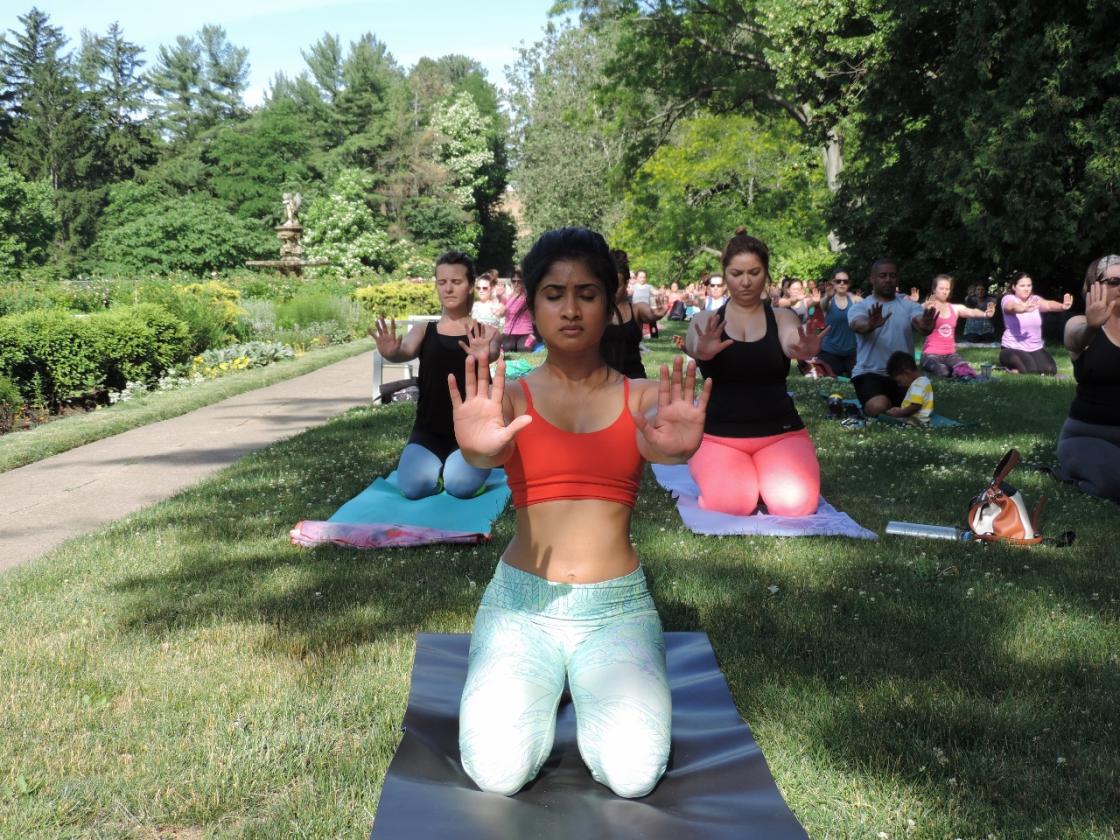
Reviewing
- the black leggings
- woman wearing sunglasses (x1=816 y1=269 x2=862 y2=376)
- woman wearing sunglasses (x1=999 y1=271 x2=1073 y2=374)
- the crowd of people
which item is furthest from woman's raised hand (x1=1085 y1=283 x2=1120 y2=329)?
the black leggings

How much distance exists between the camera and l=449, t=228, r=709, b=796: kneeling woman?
3.21 meters

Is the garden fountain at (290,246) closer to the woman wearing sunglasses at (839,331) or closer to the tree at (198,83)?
the woman wearing sunglasses at (839,331)

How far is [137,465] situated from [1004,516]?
7.36 m

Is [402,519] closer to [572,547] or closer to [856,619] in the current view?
[856,619]

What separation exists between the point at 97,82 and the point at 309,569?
272 ft

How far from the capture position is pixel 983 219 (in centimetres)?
2006

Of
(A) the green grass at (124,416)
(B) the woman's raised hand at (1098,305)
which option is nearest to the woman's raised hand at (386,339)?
(A) the green grass at (124,416)

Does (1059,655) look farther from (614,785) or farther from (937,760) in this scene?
(614,785)

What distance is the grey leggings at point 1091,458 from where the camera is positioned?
7.32 meters

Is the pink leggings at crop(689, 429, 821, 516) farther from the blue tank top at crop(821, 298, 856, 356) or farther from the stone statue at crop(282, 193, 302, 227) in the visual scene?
the stone statue at crop(282, 193, 302, 227)

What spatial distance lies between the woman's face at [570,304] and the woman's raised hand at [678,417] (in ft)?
1.10

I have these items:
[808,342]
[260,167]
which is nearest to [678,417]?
[808,342]

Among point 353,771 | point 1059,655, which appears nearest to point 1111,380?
point 1059,655

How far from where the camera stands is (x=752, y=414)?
722cm
